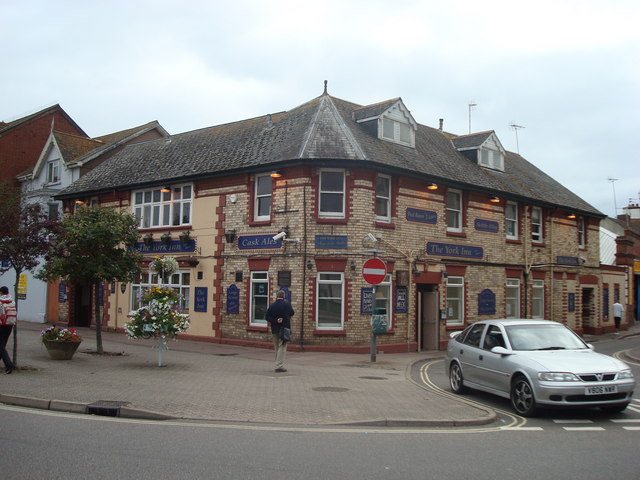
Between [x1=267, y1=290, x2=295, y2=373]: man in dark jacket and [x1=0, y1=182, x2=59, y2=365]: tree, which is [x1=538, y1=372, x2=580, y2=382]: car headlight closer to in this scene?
[x1=267, y1=290, x2=295, y2=373]: man in dark jacket

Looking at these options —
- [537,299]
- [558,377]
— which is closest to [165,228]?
[537,299]

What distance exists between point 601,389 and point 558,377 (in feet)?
2.07

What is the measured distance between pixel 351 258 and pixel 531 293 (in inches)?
405

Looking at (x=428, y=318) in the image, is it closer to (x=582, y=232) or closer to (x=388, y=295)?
(x=388, y=295)

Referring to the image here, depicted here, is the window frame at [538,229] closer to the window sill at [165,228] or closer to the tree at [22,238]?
the window sill at [165,228]

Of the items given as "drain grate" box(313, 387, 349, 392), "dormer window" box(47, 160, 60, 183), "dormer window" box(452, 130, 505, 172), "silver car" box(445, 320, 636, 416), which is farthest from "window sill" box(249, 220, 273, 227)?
"dormer window" box(47, 160, 60, 183)

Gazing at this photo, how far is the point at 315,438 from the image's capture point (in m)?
7.88

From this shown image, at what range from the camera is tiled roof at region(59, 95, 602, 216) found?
65.4ft

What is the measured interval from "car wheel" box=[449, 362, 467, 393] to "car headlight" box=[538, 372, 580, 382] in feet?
8.98

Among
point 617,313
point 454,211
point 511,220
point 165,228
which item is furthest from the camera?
point 617,313

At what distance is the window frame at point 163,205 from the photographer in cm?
2320

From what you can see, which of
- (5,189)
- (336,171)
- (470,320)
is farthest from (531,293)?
(5,189)

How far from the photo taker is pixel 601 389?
9.12 metres

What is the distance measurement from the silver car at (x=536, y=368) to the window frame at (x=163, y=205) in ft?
45.1
